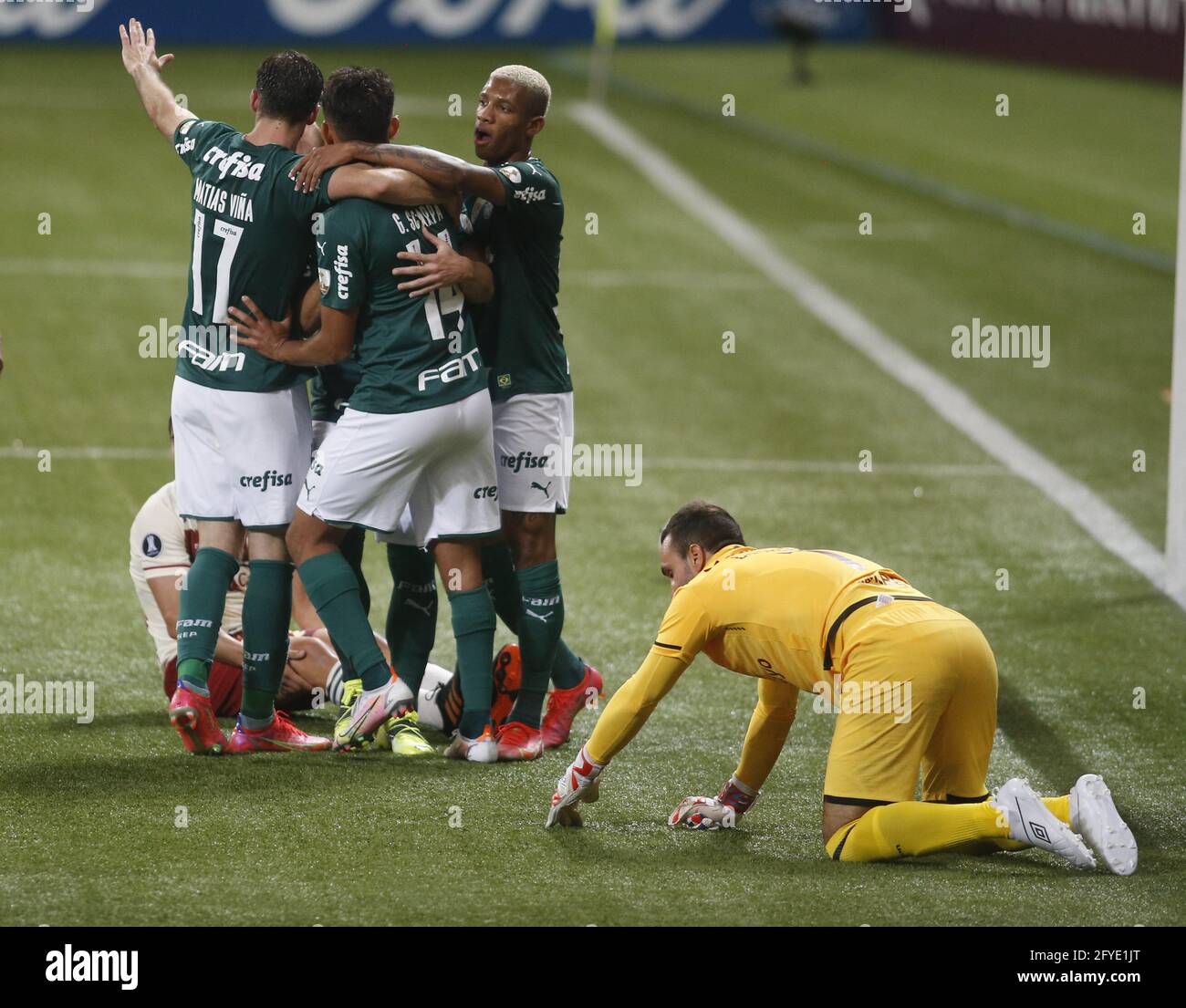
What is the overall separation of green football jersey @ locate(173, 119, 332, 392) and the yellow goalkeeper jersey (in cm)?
171

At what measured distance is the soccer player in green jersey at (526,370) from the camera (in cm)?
658

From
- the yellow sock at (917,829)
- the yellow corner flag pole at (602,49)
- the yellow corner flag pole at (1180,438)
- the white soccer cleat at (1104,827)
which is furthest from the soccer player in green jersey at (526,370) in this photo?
the yellow corner flag pole at (602,49)

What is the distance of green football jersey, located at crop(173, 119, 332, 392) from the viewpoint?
21.0ft

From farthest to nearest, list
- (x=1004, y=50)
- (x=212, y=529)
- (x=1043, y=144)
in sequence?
(x=1004, y=50) < (x=1043, y=144) < (x=212, y=529)

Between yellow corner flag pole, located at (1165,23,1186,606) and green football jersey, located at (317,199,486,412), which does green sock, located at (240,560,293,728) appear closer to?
green football jersey, located at (317,199,486,412)

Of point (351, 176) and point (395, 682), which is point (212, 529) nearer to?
point (395, 682)

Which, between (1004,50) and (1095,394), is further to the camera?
(1004,50)

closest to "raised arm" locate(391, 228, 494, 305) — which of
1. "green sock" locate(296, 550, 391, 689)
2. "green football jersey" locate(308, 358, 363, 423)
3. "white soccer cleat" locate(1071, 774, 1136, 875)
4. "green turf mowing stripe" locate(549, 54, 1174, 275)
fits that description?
"green football jersey" locate(308, 358, 363, 423)

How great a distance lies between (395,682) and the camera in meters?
6.65

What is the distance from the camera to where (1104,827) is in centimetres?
552

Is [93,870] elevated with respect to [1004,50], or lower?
lower
